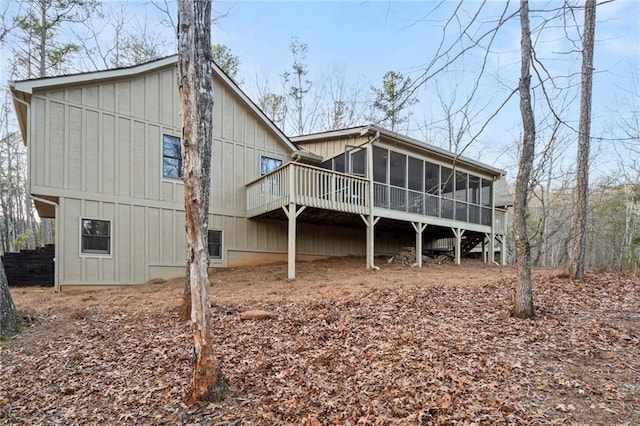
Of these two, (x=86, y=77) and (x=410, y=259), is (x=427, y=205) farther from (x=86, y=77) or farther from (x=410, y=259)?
(x=86, y=77)

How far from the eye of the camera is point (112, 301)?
785 centimetres

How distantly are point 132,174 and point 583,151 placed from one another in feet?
38.5

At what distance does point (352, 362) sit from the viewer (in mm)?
4277

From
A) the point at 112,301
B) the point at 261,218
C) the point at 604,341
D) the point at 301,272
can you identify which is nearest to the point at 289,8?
the point at 261,218

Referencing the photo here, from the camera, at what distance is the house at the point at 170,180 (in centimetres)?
963

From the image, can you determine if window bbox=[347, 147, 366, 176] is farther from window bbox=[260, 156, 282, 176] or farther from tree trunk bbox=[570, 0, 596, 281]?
tree trunk bbox=[570, 0, 596, 281]

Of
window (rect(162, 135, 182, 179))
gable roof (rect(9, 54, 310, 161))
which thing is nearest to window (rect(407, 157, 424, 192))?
gable roof (rect(9, 54, 310, 161))

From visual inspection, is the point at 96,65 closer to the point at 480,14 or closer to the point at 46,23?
the point at 46,23

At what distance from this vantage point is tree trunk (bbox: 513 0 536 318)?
5438 mm

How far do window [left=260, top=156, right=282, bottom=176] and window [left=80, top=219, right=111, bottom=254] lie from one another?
5325 millimetres

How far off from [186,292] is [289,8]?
11.1 meters

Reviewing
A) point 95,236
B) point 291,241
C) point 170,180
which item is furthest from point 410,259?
point 95,236

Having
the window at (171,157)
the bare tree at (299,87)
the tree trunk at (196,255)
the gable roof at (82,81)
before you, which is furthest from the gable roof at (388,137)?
the bare tree at (299,87)

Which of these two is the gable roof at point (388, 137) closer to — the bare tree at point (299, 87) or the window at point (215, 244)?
the window at point (215, 244)
